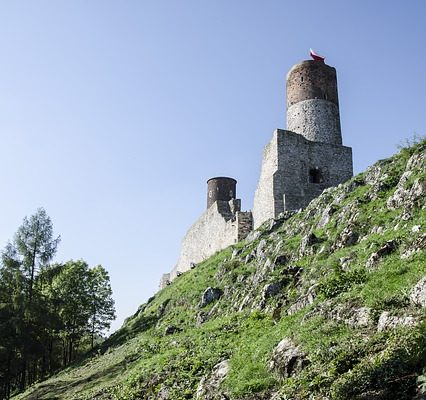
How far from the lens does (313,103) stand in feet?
101

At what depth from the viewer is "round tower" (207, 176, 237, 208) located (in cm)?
4047

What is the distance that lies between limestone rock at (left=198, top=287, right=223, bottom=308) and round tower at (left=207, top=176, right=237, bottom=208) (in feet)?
62.4

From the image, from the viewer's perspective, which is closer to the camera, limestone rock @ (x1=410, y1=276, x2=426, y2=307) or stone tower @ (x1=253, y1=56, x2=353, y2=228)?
limestone rock @ (x1=410, y1=276, x2=426, y2=307)

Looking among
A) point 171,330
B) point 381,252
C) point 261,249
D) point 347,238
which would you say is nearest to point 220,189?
point 261,249

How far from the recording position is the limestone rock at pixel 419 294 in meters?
8.87

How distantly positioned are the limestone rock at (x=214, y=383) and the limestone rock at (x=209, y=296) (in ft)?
29.4

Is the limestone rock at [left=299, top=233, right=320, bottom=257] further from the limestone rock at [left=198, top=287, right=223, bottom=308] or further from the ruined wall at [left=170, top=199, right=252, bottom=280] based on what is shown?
the ruined wall at [left=170, top=199, right=252, bottom=280]

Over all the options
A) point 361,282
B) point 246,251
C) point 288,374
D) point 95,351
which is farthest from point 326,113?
point 288,374

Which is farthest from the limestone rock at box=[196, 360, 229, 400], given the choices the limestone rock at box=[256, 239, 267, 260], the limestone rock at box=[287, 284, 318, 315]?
the limestone rock at box=[256, 239, 267, 260]

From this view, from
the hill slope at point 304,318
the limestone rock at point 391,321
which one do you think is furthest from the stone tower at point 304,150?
the limestone rock at point 391,321

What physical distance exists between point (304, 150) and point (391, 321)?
21500mm

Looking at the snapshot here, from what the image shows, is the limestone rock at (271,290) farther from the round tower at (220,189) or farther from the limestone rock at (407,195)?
the round tower at (220,189)

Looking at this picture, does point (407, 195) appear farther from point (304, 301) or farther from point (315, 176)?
point (315, 176)

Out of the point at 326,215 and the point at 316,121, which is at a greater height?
the point at 316,121
